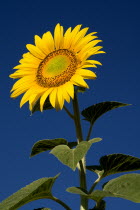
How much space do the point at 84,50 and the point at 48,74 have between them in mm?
363

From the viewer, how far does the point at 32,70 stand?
3.42 metres

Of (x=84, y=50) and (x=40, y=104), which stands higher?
(x=84, y=50)

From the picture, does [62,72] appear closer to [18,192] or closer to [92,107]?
[92,107]

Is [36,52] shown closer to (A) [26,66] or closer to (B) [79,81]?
(A) [26,66]

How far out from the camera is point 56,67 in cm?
331

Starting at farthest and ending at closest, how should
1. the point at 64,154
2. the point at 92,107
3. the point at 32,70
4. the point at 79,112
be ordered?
the point at 32,70 < the point at 92,107 < the point at 79,112 < the point at 64,154

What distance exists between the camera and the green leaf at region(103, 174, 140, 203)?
2.58 m

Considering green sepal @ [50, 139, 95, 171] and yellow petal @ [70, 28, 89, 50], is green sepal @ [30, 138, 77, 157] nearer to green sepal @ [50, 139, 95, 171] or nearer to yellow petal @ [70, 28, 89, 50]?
green sepal @ [50, 139, 95, 171]

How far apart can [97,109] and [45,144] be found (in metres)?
0.51

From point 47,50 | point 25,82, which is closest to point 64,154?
point 25,82

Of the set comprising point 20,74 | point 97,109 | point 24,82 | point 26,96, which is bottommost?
A: point 97,109

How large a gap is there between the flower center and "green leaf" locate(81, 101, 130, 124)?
12.4 inches

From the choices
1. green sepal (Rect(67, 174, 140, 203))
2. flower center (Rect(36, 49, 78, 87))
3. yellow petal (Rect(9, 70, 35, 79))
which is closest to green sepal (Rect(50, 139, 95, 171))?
green sepal (Rect(67, 174, 140, 203))

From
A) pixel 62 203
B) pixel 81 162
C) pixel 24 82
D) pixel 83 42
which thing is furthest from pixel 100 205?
pixel 83 42
